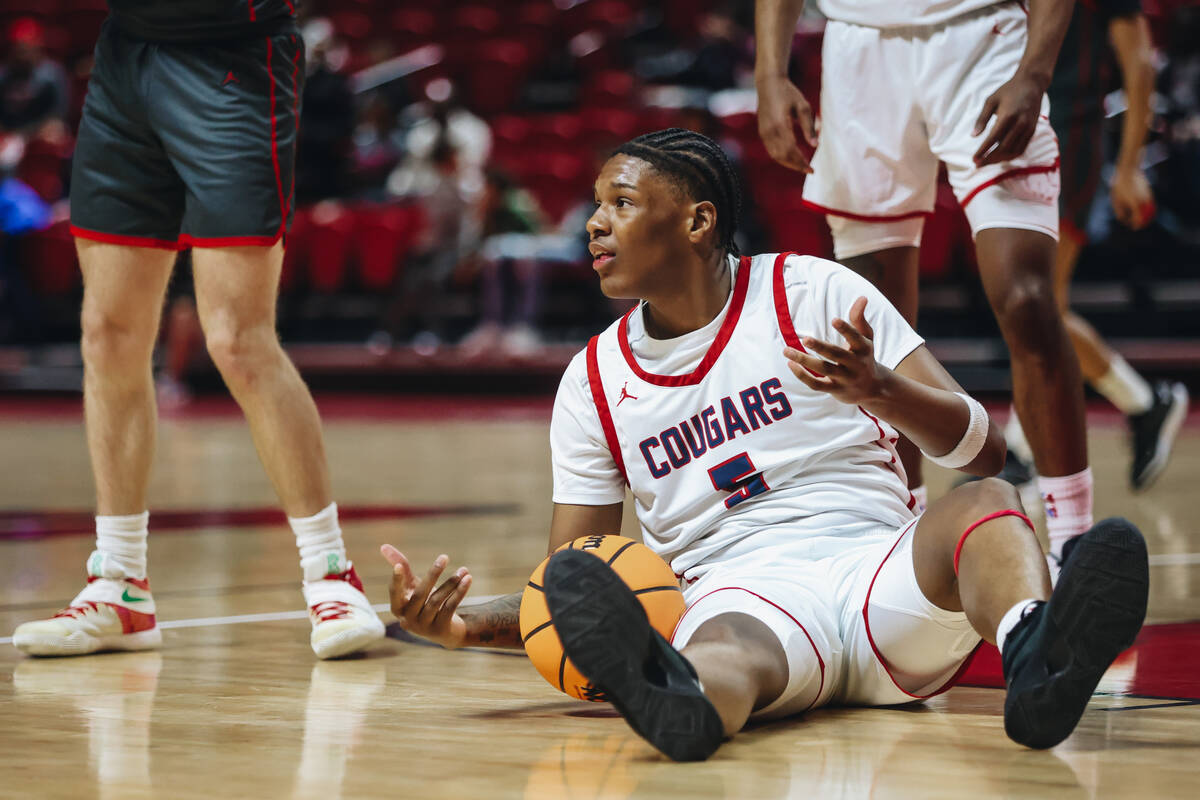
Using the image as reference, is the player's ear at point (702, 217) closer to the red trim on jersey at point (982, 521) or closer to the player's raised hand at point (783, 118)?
the red trim on jersey at point (982, 521)

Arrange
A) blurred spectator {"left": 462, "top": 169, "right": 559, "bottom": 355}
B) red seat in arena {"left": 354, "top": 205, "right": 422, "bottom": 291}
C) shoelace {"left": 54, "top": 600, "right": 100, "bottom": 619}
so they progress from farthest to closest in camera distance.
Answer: red seat in arena {"left": 354, "top": 205, "right": 422, "bottom": 291}, blurred spectator {"left": 462, "top": 169, "right": 559, "bottom": 355}, shoelace {"left": 54, "top": 600, "right": 100, "bottom": 619}

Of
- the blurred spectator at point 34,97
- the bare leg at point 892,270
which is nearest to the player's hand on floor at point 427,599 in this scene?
the bare leg at point 892,270

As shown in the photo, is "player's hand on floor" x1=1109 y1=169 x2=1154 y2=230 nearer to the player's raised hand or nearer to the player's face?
the player's raised hand

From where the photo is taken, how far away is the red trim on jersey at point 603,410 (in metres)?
2.66

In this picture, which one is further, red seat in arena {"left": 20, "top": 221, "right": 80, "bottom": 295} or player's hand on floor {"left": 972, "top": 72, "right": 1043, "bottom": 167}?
red seat in arena {"left": 20, "top": 221, "right": 80, "bottom": 295}

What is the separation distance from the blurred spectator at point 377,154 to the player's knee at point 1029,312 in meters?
9.83

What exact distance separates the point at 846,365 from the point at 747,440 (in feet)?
1.58

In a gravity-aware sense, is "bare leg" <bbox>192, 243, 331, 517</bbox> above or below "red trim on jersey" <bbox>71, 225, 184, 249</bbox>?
below

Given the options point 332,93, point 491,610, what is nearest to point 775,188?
point 332,93

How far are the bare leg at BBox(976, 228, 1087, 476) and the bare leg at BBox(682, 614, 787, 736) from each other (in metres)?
1.32

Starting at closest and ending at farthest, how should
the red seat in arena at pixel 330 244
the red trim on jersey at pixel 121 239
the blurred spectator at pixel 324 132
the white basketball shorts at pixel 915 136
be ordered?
1. the red trim on jersey at pixel 121 239
2. the white basketball shorts at pixel 915 136
3. the red seat in arena at pixel 330 244
4. the blurred spectator at pixel 324 132

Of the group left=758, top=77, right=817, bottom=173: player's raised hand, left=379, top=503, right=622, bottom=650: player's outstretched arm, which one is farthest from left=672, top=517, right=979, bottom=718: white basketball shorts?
left=758, top=77, right=817, bottom=173: player's raised hand

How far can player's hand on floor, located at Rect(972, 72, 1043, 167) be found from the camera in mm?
3285

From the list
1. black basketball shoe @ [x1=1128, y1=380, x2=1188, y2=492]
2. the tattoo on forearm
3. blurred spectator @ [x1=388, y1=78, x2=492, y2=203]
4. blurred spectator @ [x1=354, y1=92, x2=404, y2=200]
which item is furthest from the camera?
blurred spectator @ [x1=354, y1=92, x2=404, y2=200]
